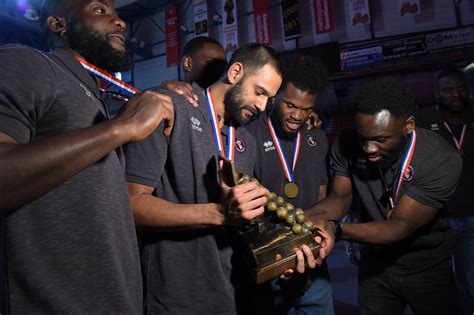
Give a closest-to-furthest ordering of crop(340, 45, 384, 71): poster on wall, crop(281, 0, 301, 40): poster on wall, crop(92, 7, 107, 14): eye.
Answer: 1. crop(92, 7, 107, 14): eye
2. crop(281, 0, 301, 40): poster on wall
3. crop(340, 45, 384, 71): poster on wall

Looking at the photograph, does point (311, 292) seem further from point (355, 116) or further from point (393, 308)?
point (355, 116)

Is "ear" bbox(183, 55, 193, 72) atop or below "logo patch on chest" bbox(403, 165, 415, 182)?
atop

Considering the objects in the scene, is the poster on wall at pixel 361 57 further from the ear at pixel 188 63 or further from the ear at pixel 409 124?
the ear at pixel 409 124

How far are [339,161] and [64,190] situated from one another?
2102mm

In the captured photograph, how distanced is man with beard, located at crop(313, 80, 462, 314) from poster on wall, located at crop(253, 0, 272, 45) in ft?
29.3

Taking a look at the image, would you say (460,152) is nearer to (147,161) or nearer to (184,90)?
(184,90)

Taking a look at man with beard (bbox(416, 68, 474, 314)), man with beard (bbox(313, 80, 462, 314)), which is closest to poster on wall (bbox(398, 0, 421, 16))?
man with beard (bbox(416, 68, 474, 314))

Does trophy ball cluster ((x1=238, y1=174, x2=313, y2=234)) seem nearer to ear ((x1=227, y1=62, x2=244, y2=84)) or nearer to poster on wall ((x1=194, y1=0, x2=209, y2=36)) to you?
ear ((x1=227, y1=62, x2=244, y2=84))

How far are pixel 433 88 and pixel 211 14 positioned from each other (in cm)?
885

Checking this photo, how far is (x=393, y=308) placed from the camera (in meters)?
2.30

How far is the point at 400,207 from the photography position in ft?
7.19

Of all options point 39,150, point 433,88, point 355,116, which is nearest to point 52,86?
point 39,150

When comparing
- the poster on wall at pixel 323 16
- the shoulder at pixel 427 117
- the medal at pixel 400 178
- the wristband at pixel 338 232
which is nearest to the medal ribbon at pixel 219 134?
the wristband at pixel 338 232

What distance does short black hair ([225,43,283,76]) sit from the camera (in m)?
2.02
